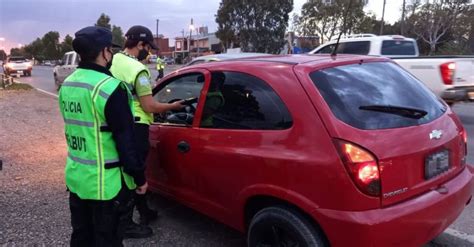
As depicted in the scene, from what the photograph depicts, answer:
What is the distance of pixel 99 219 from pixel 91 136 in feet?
1.72

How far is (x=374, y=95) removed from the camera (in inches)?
119

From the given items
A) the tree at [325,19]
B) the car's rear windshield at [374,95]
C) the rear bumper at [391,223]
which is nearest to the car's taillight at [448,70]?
the car's rear windshield at [374,95]

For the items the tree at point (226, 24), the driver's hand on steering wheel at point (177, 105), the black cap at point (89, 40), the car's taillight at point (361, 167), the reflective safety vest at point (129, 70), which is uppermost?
the tree at point (226, 24)

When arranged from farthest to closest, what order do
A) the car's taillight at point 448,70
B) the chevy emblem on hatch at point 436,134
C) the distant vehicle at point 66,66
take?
the distant vehicle at point 66,66 → the car's taillight at point 448,70 → the chevy emblem on hatch at point 436,134

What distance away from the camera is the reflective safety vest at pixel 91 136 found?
2.64 meters

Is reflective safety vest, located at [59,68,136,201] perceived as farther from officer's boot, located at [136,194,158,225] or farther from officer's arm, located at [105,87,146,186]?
officer's boot, located at [136,194,158,225]

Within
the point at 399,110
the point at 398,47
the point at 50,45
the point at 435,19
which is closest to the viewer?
the point at 399,110

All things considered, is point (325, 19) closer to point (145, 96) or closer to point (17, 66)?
point (17, 66)

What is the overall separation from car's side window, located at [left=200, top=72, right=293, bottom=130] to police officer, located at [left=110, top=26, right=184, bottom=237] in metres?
0.43

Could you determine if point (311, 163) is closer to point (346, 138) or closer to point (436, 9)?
point (346, 138)

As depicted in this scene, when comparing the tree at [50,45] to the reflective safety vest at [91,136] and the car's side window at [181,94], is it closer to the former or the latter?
the car's side window at [181,94]

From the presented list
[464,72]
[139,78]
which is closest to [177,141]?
[139,78]

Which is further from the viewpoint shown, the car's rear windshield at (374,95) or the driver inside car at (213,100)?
the driver inside car at (213,100)

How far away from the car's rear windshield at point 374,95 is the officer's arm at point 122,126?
122cm
